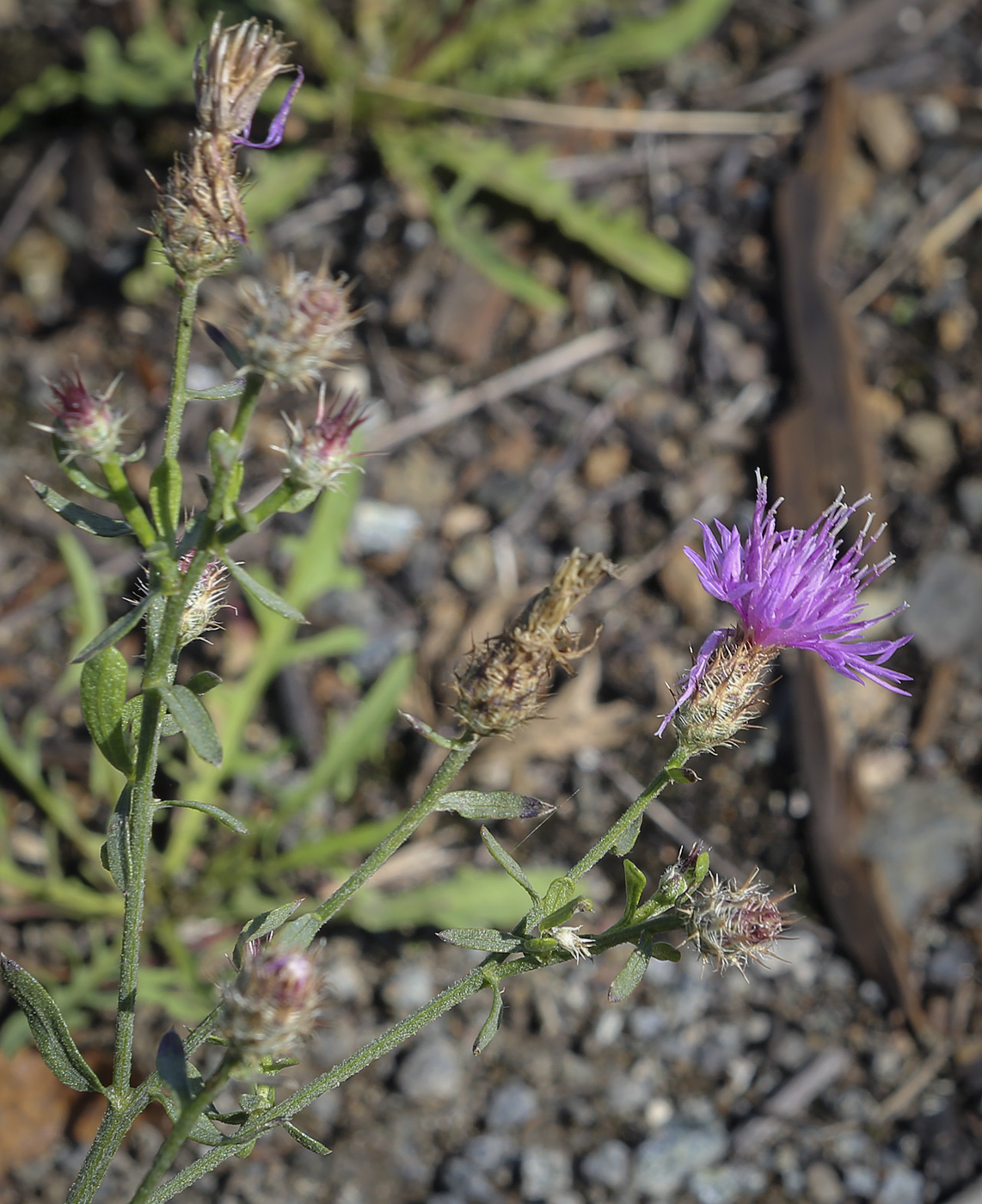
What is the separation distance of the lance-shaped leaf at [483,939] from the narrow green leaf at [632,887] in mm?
172

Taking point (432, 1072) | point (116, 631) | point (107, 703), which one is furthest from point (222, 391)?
point (432, 1072)

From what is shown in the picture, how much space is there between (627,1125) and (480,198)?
141 inches

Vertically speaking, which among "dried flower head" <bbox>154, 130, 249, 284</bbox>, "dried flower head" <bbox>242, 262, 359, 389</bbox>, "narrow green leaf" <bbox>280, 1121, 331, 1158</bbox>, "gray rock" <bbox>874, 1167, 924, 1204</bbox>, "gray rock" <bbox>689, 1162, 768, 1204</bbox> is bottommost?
"gray rock" <bbox>874, 1167, 924, 1204</bbox>

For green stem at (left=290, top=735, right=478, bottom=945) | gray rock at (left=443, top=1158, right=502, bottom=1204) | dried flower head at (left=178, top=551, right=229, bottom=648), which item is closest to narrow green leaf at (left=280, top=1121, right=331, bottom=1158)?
green stem at (left=290, top=735, right=478, bottom=945)

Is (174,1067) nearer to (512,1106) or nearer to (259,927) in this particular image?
(259,927)

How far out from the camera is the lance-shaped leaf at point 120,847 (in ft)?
5.55

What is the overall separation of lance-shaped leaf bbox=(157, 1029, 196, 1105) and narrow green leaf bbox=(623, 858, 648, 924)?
0.66 metres

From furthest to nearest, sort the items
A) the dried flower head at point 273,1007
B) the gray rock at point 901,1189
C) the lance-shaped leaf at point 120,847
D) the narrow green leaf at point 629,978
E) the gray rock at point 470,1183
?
the gray rock at point 901,1189
the gray rock at point 470,1183
the lance-shaped leaf at point 120,847
the narrow green leaf at point 629,978
the dried flower head at point 273,1007

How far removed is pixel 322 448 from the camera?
58.9 inches

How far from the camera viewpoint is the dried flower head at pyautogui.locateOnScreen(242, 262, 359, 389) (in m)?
1.43

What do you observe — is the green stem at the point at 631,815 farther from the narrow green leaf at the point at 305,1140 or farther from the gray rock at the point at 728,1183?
the gray rock at the point at 728,1183

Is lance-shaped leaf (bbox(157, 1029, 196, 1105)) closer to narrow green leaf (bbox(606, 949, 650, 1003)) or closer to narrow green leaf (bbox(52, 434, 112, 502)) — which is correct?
narrow green leaf (bbox(606, 949, 650, 1003))

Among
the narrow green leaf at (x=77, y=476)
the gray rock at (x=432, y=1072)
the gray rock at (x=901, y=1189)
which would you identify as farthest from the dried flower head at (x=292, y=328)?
the gray rock at (x=901, y=1189)

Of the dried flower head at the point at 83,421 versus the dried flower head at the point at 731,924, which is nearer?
the dried flower head at the point at 83,421
